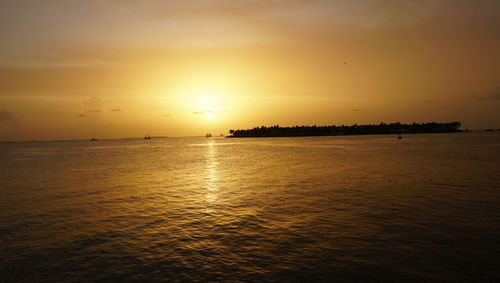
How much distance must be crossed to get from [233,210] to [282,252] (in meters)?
9.69

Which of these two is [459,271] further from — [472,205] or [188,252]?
[472,205]

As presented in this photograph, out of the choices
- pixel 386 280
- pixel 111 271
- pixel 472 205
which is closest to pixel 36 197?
pixel 111 271

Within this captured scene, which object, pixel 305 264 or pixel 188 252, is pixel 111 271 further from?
pixel 305 264

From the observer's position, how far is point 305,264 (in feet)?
42.8

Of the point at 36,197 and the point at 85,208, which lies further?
the point at 36,197

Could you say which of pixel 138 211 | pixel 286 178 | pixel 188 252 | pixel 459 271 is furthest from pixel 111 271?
pixel 286 178

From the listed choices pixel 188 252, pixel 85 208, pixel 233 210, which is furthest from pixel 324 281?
pixel 85 208

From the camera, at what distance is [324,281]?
38.0 feet

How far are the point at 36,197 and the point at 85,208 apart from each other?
9792 millimetres

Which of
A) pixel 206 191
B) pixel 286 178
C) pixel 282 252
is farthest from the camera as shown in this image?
pixel 286 178

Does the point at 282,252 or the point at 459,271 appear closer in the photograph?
the point at 459,271

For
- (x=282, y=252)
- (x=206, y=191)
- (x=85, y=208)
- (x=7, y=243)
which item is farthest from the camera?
(x=206, y=191)

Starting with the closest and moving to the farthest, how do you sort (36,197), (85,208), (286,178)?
(85,208) < (36,197) < (286,178)

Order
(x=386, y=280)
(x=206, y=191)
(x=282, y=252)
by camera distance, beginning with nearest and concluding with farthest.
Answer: (x=386, y=280) → (x=282, y=252) → (x=206, y=191)
